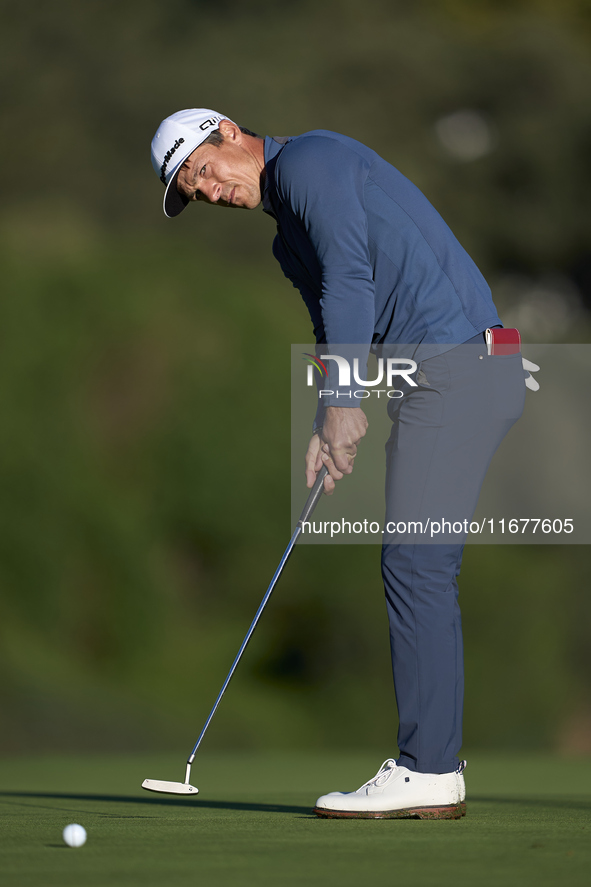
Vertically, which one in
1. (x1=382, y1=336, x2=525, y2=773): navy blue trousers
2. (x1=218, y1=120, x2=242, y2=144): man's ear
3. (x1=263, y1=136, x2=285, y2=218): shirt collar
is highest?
(x1=218, y1=120, x2=242, y2=144): man's ear

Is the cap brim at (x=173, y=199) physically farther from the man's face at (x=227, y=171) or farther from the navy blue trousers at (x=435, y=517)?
the navy blue trousers at (x=435, y=517)

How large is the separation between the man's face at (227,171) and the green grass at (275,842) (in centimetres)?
94

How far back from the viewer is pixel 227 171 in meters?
1.69

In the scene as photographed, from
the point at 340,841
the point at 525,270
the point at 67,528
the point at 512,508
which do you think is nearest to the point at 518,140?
the point at 525,270

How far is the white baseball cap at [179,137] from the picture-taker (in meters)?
1.67

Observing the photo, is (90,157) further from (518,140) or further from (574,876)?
(574,876)

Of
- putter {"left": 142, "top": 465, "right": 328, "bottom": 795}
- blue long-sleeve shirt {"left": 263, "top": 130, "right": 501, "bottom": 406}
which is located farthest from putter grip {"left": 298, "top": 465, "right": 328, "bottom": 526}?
blue long-sleeve shirt {"left": 263, "top": 130, "right": 501, "bottom": 406}

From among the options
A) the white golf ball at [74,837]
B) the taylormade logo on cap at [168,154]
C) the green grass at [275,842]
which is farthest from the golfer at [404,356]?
the white golf ball at [74,837]

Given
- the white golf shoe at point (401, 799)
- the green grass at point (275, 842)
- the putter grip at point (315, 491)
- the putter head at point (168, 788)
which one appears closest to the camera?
the green grass at point (275, 842)

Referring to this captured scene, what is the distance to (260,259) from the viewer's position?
5.24m

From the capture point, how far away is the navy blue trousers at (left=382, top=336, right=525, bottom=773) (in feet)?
5.14

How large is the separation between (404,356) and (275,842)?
2.46ft

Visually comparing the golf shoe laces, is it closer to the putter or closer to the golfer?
the golfer

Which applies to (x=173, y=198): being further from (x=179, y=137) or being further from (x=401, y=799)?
(x=401, y=799)
